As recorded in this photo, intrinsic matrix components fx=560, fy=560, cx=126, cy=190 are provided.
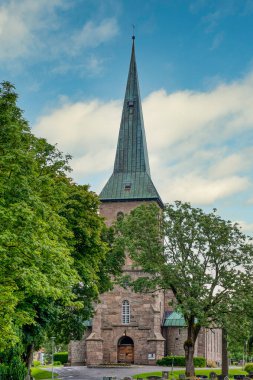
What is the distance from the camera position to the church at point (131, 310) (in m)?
60.9

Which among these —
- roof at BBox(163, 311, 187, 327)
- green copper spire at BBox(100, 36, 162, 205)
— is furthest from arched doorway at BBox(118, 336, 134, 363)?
green copper spire at BBox(100, 36, 162, 205)

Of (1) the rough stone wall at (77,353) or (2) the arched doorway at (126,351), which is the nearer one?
(2) the arched doorway at (126,351)

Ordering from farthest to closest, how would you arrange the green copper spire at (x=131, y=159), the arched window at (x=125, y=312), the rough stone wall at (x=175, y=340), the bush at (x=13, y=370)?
the green copper spire at (x=131, y=159), the rough stone wall at (x=175, y=340), the arched window at (x=125, y=312), the bush at (x=13, y=370)

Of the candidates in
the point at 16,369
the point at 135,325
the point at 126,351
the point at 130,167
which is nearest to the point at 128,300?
the point at 135,325

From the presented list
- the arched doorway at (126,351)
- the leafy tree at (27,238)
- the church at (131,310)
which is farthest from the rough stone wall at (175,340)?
the leafy tree at (27,238)

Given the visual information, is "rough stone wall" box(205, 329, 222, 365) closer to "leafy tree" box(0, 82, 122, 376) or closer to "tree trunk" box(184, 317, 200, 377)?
"tree trunk" box(184, 317, 200, 377)

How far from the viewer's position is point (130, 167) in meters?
66.9

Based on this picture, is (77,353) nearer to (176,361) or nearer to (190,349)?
(176,361)

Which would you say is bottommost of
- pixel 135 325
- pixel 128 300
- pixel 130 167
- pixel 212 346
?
pixel 212 346

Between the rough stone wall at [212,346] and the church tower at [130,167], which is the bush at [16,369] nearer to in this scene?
the church tower at [130,167]

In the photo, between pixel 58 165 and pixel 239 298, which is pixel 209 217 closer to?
pixel 239 298

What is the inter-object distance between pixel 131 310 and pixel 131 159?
17.7 metres

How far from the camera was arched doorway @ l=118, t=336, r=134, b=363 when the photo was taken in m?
61.5

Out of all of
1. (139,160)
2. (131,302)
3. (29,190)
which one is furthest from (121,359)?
(29,190)
